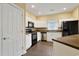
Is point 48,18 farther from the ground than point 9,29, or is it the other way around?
point 48,18

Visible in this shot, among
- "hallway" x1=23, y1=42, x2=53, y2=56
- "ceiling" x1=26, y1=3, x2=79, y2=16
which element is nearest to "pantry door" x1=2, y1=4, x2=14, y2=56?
"hallway" x1=23, y1=42, x2=53, y2=56

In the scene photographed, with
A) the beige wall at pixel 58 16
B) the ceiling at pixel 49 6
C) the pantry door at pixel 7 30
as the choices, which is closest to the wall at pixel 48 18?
the beige wall at pixel 58 16

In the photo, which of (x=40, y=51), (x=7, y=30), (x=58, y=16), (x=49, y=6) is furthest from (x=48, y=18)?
(x=7, y=30)

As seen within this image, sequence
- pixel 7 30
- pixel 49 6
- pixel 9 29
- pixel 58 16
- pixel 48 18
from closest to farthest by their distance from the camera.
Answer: pixel 7 30 → pixel 9 29 → pixel 49 6 → pixel 58 16 → pixel 48 18

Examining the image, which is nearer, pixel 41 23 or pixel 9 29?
pixel 9 29

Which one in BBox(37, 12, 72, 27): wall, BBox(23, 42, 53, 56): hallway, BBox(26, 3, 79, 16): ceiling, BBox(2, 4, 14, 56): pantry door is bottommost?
BBox(23, 42, 53, 56): hallway

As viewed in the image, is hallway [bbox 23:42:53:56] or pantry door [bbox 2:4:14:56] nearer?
pantry door [bbox 2:4:14:56]

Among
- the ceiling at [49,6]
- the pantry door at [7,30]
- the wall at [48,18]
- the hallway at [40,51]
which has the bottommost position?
the hallway at [40,51]

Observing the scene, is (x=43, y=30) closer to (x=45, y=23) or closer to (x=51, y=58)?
(x=45, y=23)

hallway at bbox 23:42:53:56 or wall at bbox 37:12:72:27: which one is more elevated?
wall at bbox 37:12:72:27

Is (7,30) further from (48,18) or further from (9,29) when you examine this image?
Result: (48,18)

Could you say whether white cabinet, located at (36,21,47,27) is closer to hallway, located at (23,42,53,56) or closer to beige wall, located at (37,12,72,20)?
beige wall, located at (37,12,72,20)

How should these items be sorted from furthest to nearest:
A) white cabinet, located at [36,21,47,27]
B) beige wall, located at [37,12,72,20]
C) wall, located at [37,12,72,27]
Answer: white cabinet, located at [36,21,47,27] < wall, located at [37,12,72,27] < beige wall, located at [37,12,72,20]

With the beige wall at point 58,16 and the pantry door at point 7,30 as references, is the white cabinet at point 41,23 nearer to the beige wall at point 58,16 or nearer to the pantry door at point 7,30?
the beige wall at point 58,16
